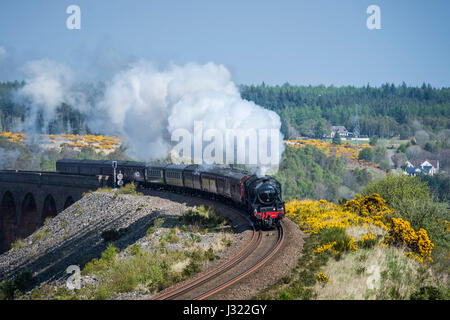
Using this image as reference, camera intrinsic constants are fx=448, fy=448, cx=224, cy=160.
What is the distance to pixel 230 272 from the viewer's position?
55.8 ft

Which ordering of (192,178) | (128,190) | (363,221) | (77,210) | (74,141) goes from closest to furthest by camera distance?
(363,221)
(192,178)
(77,210)
(128,190)
(74,141)

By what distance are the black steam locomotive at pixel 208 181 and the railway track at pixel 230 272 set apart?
6.19ft

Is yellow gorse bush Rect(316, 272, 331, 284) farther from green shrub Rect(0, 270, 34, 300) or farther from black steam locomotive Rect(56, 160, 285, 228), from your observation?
green shrub Rect(0, 270, 34, 300)

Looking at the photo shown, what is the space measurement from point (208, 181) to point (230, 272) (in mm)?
16806

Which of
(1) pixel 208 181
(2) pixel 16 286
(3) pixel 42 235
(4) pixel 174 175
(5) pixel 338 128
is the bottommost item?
(3) pixel 42 235

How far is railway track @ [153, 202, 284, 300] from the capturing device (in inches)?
587

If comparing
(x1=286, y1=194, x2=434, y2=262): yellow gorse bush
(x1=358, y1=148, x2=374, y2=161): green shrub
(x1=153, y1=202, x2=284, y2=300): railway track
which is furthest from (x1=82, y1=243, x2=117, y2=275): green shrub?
(x1=358, y1=148, x2=374, y2=161): green shrub

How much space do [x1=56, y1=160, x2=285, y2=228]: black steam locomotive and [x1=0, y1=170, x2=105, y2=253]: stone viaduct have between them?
367 cm

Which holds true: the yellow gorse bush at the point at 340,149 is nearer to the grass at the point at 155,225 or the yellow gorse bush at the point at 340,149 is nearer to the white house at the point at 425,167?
the white house at the point at 425,167

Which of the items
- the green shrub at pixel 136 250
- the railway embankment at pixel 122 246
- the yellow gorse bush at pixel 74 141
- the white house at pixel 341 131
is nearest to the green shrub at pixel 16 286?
the railway embankment at pixel 122 246

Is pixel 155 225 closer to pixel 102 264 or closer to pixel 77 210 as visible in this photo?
pixel 102 264

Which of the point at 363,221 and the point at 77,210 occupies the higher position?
the point at 363,221

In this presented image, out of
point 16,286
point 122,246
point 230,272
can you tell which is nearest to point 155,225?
point 122,246
